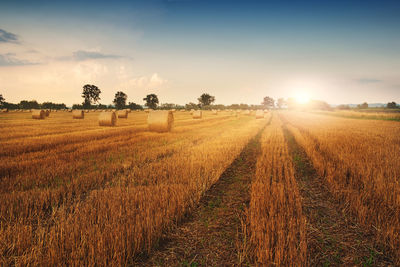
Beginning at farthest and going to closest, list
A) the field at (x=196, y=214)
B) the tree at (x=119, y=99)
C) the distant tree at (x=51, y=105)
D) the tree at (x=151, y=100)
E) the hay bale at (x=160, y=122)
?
the tree at (x=151, y=100) < the tree at (x=119, y=99) < the distant tree at (x=51, y=105) < the hay bale at (x=160, y=122) < the field at (x=196, y=214)

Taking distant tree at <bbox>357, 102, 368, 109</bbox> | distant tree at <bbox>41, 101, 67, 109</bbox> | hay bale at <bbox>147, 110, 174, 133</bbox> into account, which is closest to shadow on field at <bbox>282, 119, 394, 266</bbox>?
hay bale at <bbox>147, 110, 174, 133</bbox>

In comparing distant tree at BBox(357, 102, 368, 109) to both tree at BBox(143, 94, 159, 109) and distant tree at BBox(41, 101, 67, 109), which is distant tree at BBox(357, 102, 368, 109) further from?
distant tree at BBox(41, 101, 67, 109)

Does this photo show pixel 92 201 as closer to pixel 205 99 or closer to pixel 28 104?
pixel 28 104

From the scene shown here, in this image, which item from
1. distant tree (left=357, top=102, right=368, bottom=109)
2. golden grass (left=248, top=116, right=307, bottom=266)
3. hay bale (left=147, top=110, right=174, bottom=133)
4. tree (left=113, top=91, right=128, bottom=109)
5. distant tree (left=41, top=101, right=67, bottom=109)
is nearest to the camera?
golden grass (left=248, top=116, right=307, bottom=266)

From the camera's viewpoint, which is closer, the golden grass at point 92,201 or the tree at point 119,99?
the golden grass at point 92,201

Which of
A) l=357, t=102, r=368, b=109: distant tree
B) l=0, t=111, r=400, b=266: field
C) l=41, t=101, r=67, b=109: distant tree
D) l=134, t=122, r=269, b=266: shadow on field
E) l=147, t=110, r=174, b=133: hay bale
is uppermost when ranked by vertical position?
l=357, t=102, r=368, b=109: distant tree

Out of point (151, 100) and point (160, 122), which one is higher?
point (151, 100)

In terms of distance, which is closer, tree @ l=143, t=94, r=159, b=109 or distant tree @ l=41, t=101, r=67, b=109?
distant tree @ l=41, t=101, r=67, b=109

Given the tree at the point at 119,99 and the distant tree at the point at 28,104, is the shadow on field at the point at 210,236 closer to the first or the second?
the distant tree at the point at 28,104

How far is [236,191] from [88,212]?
3.53 metres

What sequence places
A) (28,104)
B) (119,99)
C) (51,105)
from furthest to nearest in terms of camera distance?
(119,99)
(51,105)
(28,104)

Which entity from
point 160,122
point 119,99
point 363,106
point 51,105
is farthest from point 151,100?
point 363,106

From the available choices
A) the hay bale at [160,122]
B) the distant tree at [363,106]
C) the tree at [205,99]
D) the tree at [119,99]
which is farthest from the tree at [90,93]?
the distant tree at [363,106]

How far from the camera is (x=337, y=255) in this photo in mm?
3068
